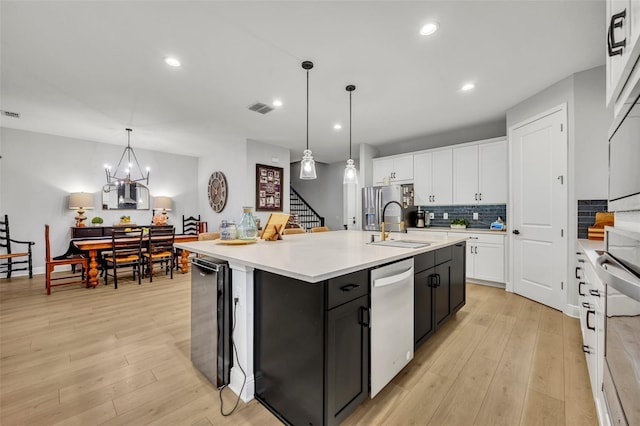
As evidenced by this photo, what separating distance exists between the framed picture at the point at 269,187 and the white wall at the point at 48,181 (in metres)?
2.64

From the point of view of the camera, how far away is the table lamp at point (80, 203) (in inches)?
195

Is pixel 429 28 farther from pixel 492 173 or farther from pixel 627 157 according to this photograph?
pixel 492 173

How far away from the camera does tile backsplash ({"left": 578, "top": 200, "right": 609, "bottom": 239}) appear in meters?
2.72

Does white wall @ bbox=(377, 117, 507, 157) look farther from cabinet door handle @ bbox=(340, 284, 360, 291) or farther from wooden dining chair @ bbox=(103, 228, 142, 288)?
wooden dining chair @ bbox=(103, 228, 142, 288)

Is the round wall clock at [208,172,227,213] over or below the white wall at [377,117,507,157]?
below

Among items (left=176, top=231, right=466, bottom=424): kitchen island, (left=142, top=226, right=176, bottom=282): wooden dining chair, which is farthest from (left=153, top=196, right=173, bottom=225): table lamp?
(left=176, top=231, right=466, bottom=424): kitchen island

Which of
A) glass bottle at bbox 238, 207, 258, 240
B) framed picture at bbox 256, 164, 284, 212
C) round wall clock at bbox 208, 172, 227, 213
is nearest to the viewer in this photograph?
glass bottle at bbox 238, 207, 258, 240

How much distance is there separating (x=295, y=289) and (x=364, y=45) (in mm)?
2148

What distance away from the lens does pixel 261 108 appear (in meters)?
3.66

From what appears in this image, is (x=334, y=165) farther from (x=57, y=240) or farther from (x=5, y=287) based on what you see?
(x=5, y=287)

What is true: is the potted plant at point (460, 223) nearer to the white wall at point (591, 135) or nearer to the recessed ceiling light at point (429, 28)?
the white wall at point (591, 135)

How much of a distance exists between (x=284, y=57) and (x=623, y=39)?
7.31 ft

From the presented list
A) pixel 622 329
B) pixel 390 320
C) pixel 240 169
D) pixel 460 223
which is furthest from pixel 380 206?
pixel 622 329

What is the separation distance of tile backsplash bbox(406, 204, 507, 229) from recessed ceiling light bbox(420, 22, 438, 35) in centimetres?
326
